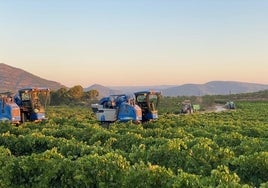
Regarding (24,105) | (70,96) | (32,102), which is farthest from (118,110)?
(70,96)

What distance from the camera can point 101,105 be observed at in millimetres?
34750

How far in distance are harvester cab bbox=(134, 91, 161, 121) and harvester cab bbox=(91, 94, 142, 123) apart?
4.75ft

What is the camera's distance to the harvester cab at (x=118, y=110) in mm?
32219

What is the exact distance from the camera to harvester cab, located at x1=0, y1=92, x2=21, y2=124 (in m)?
30.8

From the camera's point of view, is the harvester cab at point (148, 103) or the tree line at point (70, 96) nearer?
the harvester cab at point (148, 103)

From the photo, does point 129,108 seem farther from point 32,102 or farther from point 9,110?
point 9,110

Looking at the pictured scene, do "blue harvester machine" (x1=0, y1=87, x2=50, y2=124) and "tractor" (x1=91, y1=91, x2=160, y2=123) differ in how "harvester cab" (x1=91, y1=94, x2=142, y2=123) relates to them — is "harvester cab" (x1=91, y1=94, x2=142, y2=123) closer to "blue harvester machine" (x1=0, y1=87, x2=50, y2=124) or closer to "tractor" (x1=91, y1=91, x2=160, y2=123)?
"tractor" (x1=91, y1=91, x2=160, y2=123)

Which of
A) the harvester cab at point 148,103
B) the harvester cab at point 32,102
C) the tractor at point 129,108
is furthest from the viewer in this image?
the harvester cab at point 148,103

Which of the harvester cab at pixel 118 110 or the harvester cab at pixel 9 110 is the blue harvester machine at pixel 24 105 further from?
the harvester cab at pixel 118 110

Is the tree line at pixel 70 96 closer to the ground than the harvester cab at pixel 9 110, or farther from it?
closer to the ground

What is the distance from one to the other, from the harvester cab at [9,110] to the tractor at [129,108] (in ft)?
21.4

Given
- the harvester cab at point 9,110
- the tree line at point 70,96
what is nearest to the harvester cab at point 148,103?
the harvester cab at point 9,110

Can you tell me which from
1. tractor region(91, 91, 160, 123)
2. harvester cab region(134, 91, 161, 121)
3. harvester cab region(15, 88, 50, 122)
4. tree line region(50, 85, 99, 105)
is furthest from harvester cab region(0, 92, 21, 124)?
tree line region(50, 85, 99, 105)

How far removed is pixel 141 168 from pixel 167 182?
985mm
